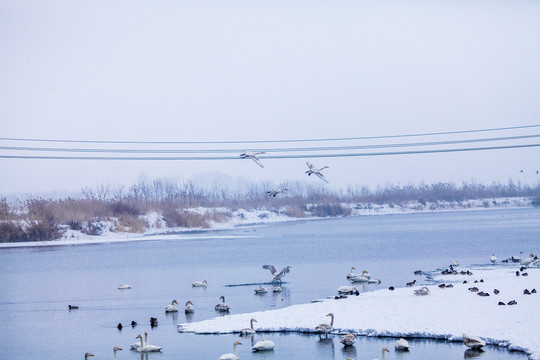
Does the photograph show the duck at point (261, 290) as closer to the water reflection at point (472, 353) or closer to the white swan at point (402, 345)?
the white swan at point (402, 345)

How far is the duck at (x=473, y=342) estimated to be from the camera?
1535 centimetres

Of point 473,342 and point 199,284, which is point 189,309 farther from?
point 473,342

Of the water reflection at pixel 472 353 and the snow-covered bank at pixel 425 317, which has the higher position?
the snow-covered bank at pixel 425 317

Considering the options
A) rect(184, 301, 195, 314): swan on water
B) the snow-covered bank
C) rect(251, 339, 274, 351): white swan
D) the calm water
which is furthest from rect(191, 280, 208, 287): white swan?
rect(251, 339, 274, 351): white swan

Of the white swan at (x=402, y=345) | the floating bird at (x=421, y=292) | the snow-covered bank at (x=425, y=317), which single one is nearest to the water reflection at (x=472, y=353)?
the snow-covered bank at (x=425, y=317)

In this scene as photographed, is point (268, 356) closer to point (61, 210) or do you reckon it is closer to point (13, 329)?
point (13, 329)

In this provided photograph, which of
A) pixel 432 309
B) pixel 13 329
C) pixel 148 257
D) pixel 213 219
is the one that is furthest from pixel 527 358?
pixel 213 219

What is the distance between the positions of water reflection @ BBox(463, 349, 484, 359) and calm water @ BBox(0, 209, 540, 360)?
8cm

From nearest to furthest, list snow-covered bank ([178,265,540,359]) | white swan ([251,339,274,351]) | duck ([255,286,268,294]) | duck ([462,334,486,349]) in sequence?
1. duck ([462,334,486,349])
2. white swan ([251,339,274,351])
3. snow-covered bank ([178,265,540,359])
4. duck ([255,286,268,294])

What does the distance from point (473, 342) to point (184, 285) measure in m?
17.1

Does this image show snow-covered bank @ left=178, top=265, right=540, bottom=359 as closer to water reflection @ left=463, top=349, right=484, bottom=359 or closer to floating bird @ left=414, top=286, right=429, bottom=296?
floating bird @ left=414, top=286, right=429, bottom=296

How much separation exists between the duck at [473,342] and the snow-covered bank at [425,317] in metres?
0.51

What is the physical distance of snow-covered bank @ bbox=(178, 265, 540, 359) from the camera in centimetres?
1659

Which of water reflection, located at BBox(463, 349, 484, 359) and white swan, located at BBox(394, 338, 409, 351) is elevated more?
white swan, located at BBox(394, 338, 409, 351)
